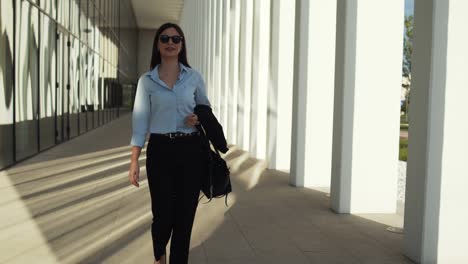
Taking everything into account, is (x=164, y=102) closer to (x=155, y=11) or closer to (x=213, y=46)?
(x=213, y=46)

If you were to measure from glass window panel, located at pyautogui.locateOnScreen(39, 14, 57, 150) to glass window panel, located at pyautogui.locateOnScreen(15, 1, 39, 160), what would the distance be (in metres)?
0.66

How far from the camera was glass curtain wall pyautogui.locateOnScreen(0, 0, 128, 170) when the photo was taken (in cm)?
1135

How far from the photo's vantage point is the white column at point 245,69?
1577 cm

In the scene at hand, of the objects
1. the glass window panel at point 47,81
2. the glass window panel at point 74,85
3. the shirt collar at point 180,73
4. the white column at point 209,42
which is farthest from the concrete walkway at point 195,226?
the white column at point 209,42

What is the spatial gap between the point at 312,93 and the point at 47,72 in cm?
838

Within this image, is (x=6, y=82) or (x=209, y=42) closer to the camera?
(x=6, y=82)

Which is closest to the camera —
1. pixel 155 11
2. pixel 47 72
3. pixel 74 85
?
pixel 47 72


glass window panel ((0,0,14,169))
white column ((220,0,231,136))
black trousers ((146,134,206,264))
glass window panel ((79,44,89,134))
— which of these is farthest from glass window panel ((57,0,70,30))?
black trousers ((146,134,206,264))

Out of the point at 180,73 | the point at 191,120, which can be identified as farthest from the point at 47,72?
the point at 191,120

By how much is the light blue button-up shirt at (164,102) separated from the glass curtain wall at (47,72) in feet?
25.8

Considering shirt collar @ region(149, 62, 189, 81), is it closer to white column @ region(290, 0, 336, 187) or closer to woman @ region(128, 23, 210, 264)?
woman @ region(128, 23, 210, 264)

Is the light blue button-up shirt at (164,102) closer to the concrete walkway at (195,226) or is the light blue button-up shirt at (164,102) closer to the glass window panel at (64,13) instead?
the concrete walkway at (195,226)

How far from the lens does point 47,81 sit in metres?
15.0

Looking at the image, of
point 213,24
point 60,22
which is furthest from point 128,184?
point 213,24
